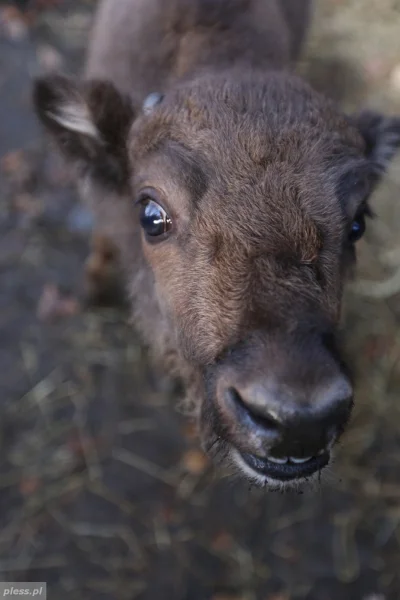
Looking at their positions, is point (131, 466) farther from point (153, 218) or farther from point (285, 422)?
point (285, 422)

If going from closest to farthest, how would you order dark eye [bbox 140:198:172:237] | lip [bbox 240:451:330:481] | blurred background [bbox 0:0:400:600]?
lip [bbox 240:451:330:481] < dark eye [bbox 140:198:172:237] < blurred background [bbox 0:0:400:600]

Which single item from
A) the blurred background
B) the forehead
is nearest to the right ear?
the forehead

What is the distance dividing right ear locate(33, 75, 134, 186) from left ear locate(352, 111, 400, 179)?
4.86 ft

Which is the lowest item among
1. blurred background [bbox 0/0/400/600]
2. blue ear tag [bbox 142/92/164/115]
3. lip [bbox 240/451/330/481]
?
blurred background [bbox 0/0/400/600]

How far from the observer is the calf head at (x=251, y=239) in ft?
7.63

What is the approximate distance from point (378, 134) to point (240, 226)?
1.69 meters

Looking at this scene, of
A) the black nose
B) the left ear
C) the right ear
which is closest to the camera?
the black nose

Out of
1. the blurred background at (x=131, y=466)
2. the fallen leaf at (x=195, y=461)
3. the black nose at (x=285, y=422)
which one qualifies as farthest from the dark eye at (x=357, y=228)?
the fallen leaf at (x=195, y=461)

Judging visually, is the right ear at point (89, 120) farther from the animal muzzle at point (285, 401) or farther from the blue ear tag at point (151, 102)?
the animal muzzle at point (285, 401)

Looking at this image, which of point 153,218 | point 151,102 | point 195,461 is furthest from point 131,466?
point 151,102

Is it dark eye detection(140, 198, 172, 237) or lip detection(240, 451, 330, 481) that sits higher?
dark eye detection(140, 198, 172, 237)

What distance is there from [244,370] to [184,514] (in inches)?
107

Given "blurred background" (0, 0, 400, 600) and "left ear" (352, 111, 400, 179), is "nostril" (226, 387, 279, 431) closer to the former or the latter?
"left ear" (352, 111, 400, 179)

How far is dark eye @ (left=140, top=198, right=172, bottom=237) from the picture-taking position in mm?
3027
